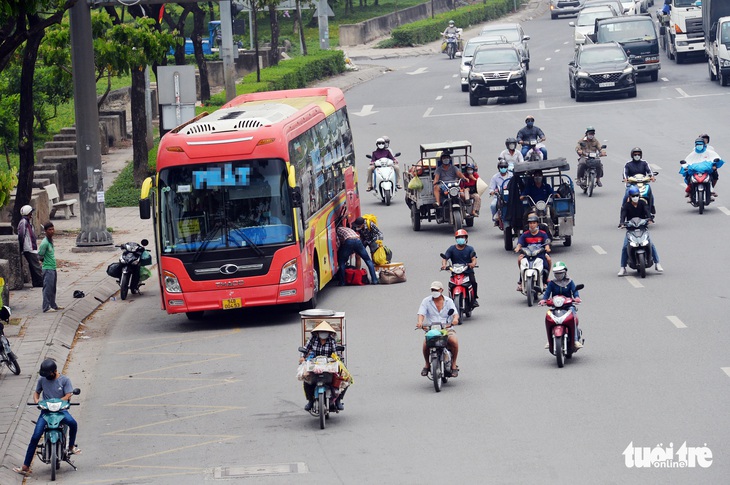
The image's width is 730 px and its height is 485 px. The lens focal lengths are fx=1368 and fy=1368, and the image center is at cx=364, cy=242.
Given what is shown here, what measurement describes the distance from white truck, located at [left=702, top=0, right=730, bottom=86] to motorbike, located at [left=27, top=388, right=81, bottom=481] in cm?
3536

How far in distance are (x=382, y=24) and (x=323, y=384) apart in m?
64.5

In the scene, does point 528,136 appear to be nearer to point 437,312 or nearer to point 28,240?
point 28,240

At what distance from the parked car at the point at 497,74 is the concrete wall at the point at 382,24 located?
27145mm

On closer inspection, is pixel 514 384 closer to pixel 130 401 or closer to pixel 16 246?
pixel 130 401

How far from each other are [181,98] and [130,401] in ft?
40.2

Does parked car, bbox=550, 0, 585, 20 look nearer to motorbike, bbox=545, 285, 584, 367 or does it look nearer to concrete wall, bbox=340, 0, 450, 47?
concrete wall, bbox=340, 0, 450, 47

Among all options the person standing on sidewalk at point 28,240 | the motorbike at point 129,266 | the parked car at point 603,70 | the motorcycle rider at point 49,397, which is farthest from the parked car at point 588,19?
the motorcycle rider at point 49,397

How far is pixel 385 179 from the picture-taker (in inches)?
1271

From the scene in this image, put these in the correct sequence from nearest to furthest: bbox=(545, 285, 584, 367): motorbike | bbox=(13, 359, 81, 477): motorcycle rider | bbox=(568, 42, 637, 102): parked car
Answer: bbox=(13, 359, 81, 477): motorcycle rider → bbox=(545, 285, 584, 367): motorbike → bbox=(568, 42, 637, 102): parked car

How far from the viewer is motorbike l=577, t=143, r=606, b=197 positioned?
30.4 metres

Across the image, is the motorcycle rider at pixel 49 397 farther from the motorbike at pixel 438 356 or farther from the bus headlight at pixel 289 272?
the bus headlight at pixel 289 272

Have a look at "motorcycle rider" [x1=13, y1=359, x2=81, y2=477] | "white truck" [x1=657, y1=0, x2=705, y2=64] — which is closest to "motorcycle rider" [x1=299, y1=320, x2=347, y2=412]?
"motorcycle rider" [x1=13, y1=359, x2=81, y2=477]

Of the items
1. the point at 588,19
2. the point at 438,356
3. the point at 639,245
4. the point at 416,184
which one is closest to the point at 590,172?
the point at 416,184

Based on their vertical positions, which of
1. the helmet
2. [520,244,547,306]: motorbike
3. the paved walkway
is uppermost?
the helmet
